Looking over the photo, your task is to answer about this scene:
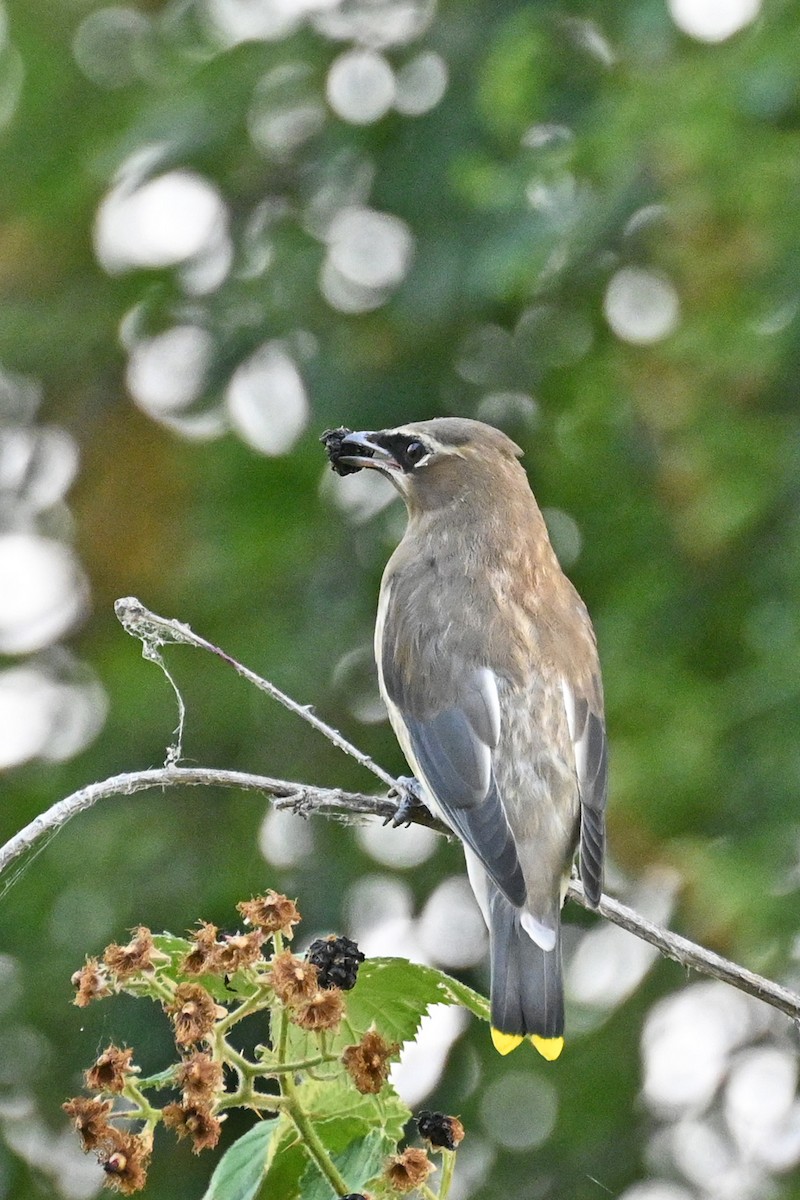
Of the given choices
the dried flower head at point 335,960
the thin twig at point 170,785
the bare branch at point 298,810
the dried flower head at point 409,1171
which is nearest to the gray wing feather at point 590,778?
the bare branch at point 298,810

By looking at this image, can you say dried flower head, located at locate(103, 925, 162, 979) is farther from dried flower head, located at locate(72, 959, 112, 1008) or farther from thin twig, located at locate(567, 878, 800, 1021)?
thin twig, located at locate(567, 878, 800, 1021)

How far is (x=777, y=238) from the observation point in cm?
522

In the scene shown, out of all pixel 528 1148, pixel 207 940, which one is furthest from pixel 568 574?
pixel 207 940

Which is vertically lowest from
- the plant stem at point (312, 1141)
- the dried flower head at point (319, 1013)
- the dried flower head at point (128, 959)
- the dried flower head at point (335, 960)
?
the plant stem at point (312, 1141)

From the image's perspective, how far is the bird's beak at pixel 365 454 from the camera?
444cm

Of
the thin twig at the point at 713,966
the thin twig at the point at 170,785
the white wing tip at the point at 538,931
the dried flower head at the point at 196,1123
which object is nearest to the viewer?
the dried flower head at the point at 196,1123

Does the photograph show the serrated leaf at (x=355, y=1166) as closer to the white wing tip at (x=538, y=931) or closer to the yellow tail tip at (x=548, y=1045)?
the yellow tail tip at (x=548, y=1045)

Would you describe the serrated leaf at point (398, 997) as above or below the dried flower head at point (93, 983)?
below

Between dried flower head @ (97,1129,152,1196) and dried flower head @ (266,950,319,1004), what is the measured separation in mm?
229

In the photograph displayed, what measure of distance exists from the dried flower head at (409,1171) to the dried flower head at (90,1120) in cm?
33

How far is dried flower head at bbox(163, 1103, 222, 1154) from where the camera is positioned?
6.99ft

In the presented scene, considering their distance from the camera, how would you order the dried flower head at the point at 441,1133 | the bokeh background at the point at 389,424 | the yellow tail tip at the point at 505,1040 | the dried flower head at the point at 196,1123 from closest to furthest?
the dried flower head at the point at 196,1123
the dried flower head at the point at 441,1133
the yellow tail tip at the point at 505,1040
the bokeh background at the point at 389,424

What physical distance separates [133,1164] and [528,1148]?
13.1 ft

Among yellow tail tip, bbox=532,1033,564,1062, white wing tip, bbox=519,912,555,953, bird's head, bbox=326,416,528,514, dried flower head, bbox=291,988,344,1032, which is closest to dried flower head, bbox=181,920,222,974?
dried flower head, bbox=291,988,344,1032
